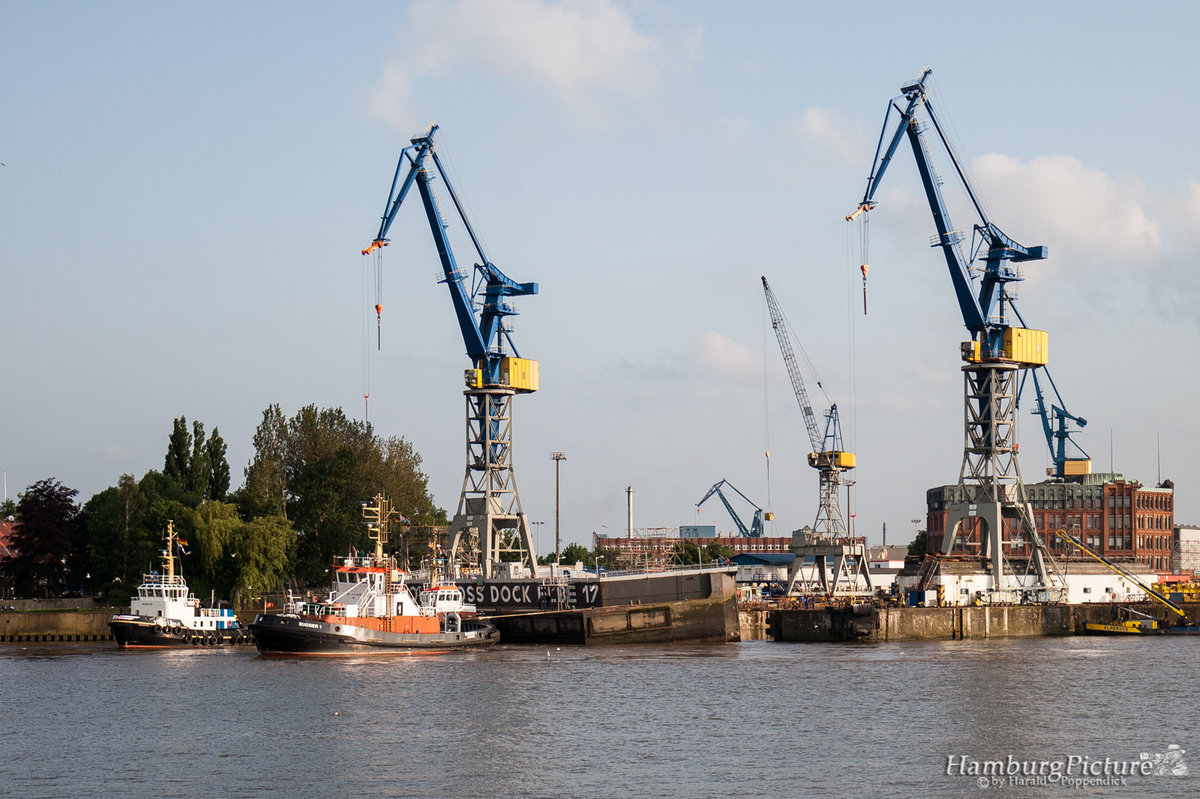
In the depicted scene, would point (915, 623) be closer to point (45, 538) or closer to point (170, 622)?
point (170, 622)

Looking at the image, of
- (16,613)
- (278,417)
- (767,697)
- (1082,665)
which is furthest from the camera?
(278,417)

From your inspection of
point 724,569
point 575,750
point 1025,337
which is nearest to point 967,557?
point 1025,337

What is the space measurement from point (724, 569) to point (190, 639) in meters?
37.4

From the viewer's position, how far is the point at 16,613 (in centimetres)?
10888

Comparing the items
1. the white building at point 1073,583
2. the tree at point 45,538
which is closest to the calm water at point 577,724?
the white building at point 1073,583

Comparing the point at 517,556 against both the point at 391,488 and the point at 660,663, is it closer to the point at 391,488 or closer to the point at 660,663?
the point at 391,488

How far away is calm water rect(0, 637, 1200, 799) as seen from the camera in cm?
4384

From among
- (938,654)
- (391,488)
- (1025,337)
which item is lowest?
(938,654)

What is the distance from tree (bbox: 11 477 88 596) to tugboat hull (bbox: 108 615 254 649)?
32.1 m

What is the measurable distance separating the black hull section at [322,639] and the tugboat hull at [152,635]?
1328cm

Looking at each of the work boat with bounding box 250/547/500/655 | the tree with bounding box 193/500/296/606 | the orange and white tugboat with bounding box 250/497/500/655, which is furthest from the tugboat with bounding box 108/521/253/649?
the tree with bounding box 193/500/296/606

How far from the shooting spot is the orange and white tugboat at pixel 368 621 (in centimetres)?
8406

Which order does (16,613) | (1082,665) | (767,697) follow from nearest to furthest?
(767,697)
(1082,665)
(16,613)

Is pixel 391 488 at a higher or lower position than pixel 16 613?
higher
